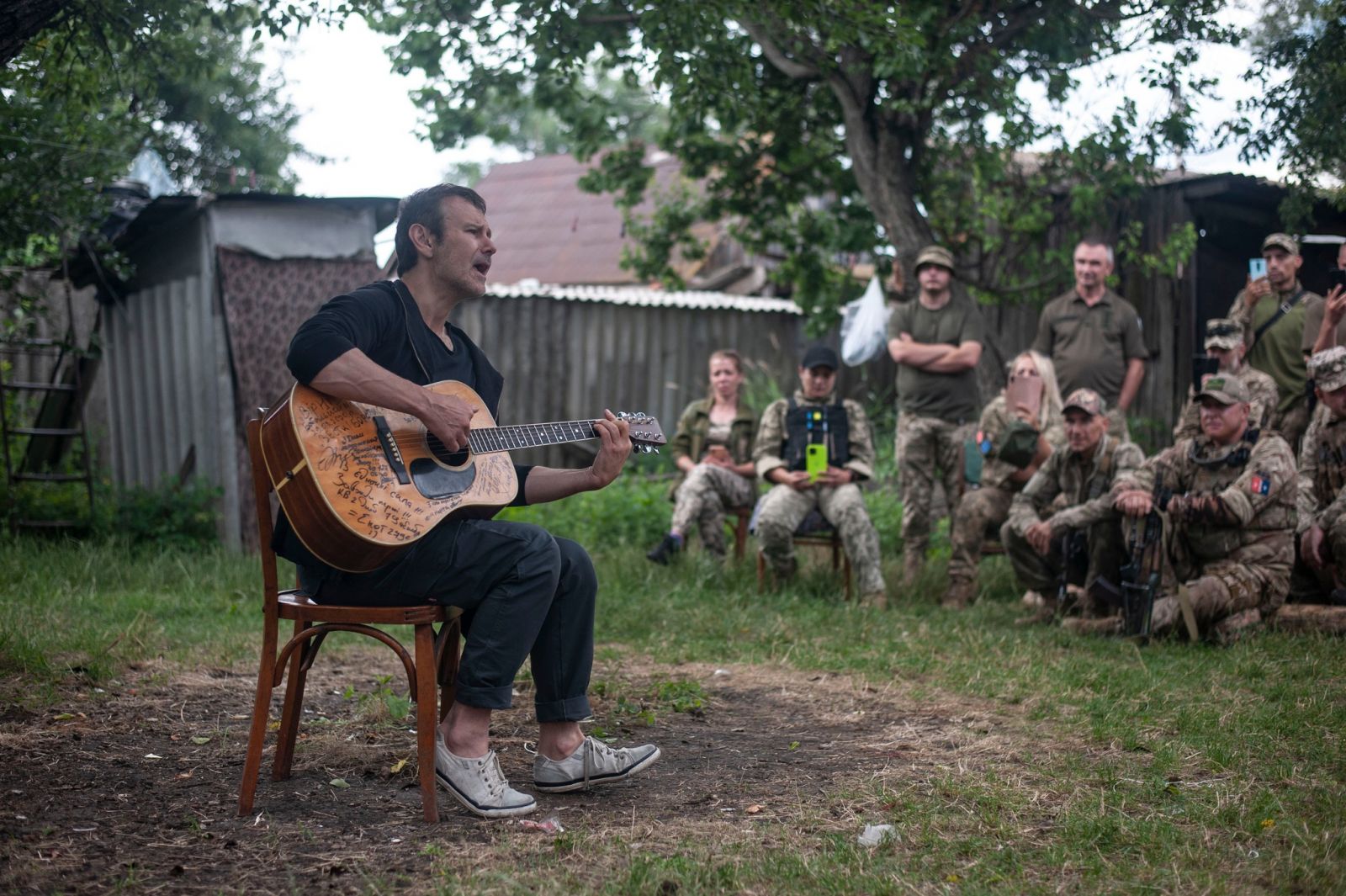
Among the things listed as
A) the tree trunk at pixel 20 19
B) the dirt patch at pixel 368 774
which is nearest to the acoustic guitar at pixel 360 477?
the dirt patch at pixel 368 774

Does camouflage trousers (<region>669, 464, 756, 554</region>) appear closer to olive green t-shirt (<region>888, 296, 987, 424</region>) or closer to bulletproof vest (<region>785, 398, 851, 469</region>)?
bulletproof vest (<region>785, 398, 851, 469</region>)

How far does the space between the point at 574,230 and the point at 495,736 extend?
19.6 metres

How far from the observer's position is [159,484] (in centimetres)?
1033

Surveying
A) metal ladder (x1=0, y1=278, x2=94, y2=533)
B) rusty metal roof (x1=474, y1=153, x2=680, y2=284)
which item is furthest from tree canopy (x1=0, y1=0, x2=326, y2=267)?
rusty metal roof (x1=474, y1=153, x2=680, y2=284)

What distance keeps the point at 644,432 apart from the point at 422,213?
1.05 metres

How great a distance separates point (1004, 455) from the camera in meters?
7.86

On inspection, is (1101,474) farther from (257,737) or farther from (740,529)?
(257,737)

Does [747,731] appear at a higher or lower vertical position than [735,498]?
lower

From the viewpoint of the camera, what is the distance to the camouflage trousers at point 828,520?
311 inches

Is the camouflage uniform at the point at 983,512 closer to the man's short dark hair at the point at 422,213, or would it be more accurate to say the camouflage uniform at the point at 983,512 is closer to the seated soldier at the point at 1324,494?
the seated soldier at the point at 1324,494

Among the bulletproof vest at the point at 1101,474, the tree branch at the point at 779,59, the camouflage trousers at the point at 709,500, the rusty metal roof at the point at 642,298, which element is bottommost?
the camouflage trousers at the point at 709,500

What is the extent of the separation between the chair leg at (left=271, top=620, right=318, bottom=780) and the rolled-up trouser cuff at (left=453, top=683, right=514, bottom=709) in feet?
2.14

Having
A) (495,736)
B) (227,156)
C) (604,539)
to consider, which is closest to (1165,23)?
(604,539)

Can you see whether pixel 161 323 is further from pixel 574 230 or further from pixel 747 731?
pixel 574 230
